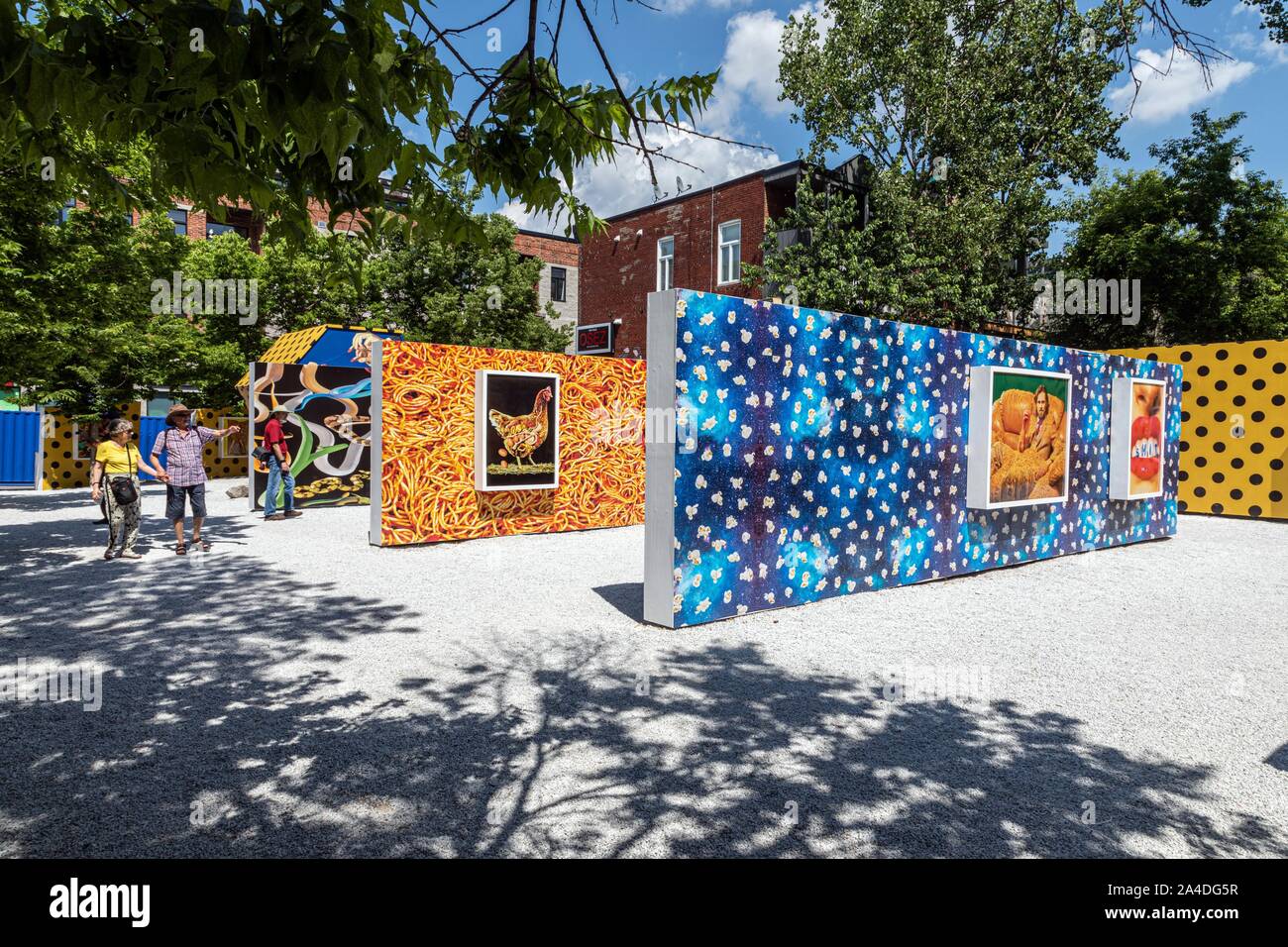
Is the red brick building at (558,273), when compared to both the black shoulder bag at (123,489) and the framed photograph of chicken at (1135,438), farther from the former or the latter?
the black shoulder bag at (123,489)

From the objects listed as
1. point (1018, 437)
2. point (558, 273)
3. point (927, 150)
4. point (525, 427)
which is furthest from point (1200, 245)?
point (558, 273)

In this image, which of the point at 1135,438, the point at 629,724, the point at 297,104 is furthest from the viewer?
the point at 1135,438

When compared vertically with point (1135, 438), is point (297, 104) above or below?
above

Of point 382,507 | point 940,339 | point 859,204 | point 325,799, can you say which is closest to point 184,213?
point 859,204

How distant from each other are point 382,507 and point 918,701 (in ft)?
29.5

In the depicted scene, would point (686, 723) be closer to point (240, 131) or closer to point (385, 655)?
point (385, 655)

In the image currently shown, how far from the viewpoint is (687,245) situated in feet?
94.2

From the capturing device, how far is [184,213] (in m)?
38.8

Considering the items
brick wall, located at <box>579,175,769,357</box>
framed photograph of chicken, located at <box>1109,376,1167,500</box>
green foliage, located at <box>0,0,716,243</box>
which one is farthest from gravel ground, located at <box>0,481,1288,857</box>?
brick wall, located at <box>579,175,769,357</box>

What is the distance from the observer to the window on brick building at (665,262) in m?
29.5

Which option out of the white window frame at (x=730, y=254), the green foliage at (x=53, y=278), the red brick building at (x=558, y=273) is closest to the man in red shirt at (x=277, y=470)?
the green foliage at (x=53, y=278)

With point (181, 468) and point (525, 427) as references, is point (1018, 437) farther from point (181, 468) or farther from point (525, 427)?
point (181, 468)

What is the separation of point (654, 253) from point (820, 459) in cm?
2374

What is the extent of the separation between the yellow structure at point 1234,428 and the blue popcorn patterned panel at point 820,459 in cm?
956
